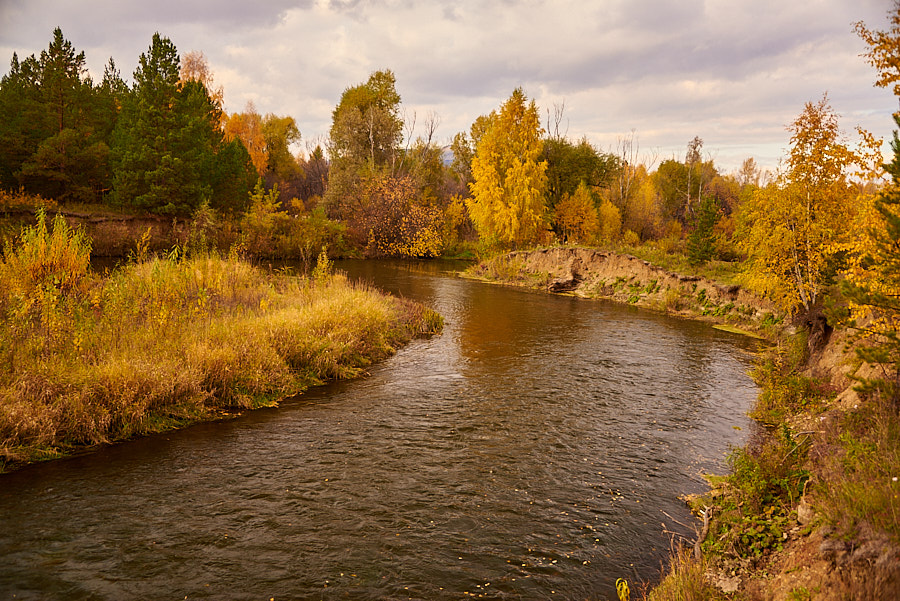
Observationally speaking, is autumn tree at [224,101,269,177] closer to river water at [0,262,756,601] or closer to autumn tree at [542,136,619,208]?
autumn tree at [542,136,619,208]

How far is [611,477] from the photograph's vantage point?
796 cm

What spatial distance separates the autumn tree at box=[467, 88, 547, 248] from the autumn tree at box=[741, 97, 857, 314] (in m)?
23.6

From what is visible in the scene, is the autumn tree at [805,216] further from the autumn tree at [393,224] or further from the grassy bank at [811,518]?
the autumn tree at [393,224]

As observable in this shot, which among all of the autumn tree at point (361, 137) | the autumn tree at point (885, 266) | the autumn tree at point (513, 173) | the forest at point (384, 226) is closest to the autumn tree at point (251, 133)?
the forest at point (384, 226)

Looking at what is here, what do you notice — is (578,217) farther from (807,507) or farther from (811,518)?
(811,518)

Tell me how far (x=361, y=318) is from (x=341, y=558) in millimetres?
9959

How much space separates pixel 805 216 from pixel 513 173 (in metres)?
25.4

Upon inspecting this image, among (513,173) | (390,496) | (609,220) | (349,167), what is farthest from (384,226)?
Answer: (390,496)

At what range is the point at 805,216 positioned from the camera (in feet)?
48.6

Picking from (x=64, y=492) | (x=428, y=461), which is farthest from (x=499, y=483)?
(x=64, y=492)

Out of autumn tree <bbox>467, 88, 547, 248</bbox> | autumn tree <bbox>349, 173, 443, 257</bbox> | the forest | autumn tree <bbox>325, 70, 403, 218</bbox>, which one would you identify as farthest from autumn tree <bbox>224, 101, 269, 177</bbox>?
autumn tree <bbox>467, 88, 547, 248</bbox>

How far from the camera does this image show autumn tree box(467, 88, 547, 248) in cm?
3838

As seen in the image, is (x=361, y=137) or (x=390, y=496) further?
(x=361, y=137)

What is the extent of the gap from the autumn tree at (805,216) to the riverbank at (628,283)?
5.46 metres
